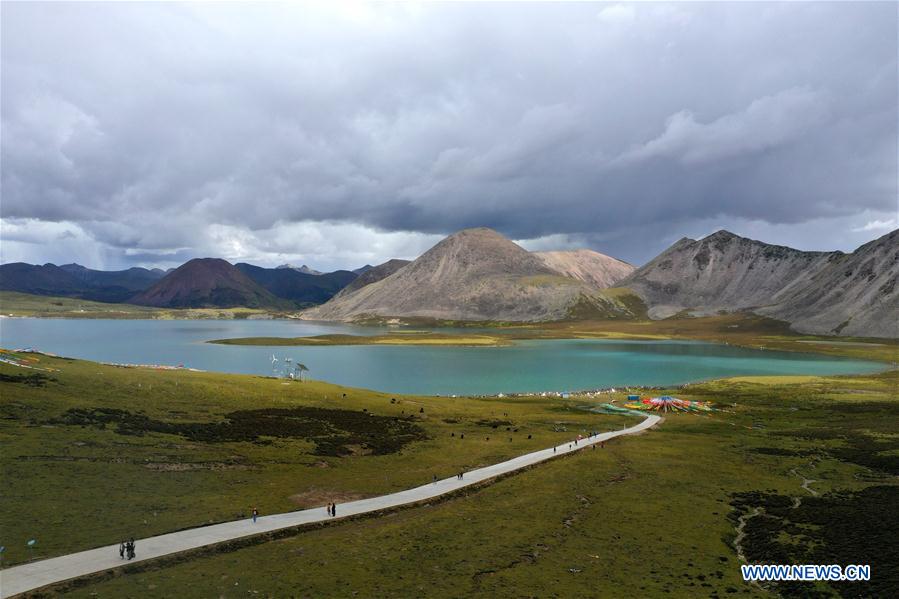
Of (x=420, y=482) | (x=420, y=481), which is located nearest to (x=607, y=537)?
(x=420, y=482)

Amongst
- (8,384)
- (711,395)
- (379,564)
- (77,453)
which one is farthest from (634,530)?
(711,395)

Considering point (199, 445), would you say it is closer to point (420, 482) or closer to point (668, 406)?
point (420, 482)

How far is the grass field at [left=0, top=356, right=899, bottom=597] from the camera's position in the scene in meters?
33.6

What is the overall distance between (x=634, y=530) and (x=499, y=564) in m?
13.6

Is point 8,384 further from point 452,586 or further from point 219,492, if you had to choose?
A: point 452,586

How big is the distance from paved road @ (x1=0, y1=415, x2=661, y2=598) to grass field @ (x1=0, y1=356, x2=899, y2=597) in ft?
5.58

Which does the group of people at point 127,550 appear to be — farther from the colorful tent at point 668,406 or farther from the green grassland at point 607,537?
the colorful tent at point 668,406

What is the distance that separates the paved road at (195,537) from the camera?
29438mm

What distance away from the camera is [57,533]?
35219 millimetres

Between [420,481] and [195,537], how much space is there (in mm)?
Answer: 23329

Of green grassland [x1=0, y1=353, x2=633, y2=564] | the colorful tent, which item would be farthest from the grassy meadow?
the colorful tent

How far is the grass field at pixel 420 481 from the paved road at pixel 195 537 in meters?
1.70

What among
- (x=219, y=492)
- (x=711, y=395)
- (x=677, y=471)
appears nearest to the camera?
(x=219, y=492)

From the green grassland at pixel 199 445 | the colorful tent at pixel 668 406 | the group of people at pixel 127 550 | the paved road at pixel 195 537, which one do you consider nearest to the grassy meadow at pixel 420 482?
the green grassland at pixel 199 445
